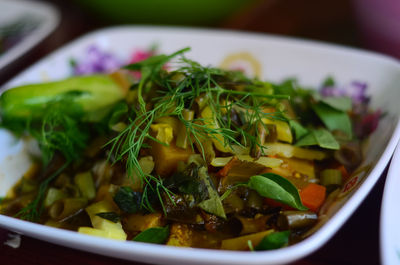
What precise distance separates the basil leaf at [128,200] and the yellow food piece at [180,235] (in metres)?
0.10

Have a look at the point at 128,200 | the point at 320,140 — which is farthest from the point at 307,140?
the point at 128,200

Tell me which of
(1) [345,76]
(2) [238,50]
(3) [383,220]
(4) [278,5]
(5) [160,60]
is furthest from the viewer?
(4) [278,5]

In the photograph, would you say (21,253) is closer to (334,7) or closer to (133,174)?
(133,174)

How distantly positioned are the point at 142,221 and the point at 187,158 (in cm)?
17

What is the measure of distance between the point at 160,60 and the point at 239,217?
1.64 ft

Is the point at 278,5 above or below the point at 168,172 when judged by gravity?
above

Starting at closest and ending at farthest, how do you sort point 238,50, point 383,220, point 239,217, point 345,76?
point 383,220
point 239,217
point 345,76
point 238,50

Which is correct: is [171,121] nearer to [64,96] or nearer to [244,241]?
[244,241]

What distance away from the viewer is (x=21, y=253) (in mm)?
971

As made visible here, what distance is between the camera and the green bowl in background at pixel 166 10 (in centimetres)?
184

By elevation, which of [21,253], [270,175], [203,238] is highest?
[270,175]

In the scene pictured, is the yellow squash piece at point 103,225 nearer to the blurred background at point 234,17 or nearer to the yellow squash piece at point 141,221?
the yellow squash piece at point 141,221

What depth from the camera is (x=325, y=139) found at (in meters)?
1.09

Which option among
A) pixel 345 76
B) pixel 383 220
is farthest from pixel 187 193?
pixel 345 76
